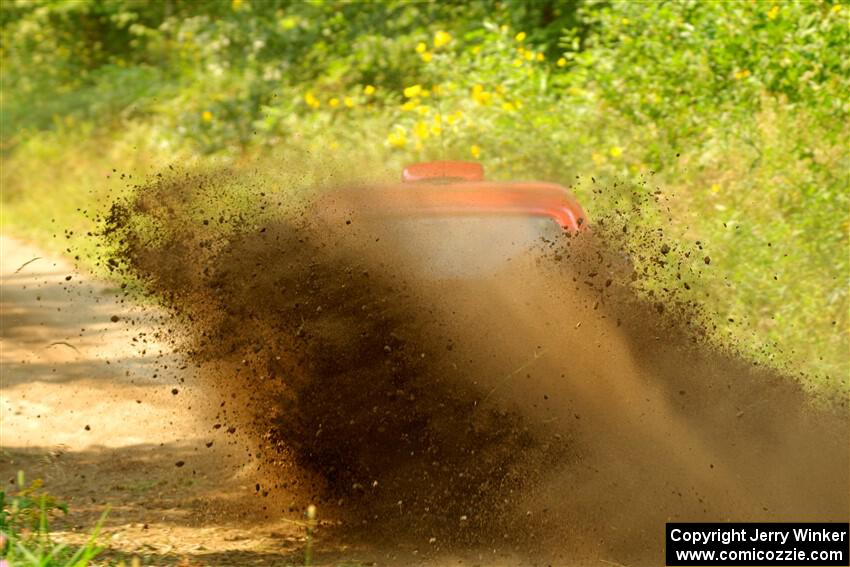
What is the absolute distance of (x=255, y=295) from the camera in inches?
274

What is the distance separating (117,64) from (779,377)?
1960cm

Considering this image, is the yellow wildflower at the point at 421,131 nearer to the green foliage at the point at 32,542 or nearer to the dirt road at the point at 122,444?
the dirt road at the point at 122,444

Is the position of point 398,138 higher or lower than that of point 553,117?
lower

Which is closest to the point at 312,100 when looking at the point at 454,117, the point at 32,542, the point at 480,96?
the point at 454,117

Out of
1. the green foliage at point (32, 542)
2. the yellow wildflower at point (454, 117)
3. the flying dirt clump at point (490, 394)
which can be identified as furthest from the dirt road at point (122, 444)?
the yellow wildflower at point (454, 117)

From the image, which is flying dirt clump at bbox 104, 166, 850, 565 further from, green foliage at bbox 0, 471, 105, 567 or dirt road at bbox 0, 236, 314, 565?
green foliage at bbox 0, 471, 105, 567

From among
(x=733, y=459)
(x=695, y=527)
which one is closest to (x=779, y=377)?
(x=733, y=459)

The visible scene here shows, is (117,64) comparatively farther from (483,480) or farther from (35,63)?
(483,480)

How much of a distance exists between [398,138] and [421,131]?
28cm

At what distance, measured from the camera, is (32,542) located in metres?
5.41

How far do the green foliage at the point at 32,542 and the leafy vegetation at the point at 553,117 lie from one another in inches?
111

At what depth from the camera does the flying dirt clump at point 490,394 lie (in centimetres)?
644

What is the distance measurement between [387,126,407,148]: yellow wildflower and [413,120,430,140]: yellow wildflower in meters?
0.13

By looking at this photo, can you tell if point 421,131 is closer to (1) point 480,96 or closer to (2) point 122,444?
(1) point 480,96
